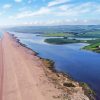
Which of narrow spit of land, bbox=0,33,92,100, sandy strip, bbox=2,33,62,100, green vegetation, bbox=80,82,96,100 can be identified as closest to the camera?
narrow spit of land, bbox=0,33,92,100

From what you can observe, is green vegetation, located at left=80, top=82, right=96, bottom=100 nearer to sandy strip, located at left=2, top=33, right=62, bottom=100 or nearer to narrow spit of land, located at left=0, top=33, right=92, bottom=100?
narrow spit of land, located at left=0, top=33, right=92, bottom=100

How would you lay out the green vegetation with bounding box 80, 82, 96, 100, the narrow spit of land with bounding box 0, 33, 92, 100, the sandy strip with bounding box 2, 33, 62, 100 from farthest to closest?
the green vegetation with bounding box 80, 82, 96, 100 → the sandy strip with bounding box 2, 33, 62, 100 → the narrow spit of land with bounding box 0, 33, 92, 100

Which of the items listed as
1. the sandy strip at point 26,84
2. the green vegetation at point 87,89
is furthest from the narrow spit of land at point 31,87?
the green vegetation at point 87,89

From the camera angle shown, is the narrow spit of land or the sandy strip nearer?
the narrow spit of land

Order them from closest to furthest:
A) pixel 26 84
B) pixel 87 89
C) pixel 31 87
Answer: pixel 87 89, pixel 31 87, pixel 26 84

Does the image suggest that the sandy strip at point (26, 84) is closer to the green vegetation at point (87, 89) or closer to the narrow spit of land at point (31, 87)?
the narrow spit of land at point (31, 87)

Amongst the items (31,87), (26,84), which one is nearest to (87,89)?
(31,87)

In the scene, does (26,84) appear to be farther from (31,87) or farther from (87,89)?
(87,89)

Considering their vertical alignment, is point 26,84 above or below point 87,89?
above

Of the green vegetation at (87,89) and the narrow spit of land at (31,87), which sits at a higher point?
the narrow spit of land at (31,87)

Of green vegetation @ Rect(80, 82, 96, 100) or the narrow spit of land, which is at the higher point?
the narrow spit of land

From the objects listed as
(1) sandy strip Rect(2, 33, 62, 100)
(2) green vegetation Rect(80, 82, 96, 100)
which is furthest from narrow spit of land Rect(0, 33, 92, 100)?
(2) green vegetation Rect(80, 82, 96, 100)

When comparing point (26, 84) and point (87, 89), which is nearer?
point (87, 89)
